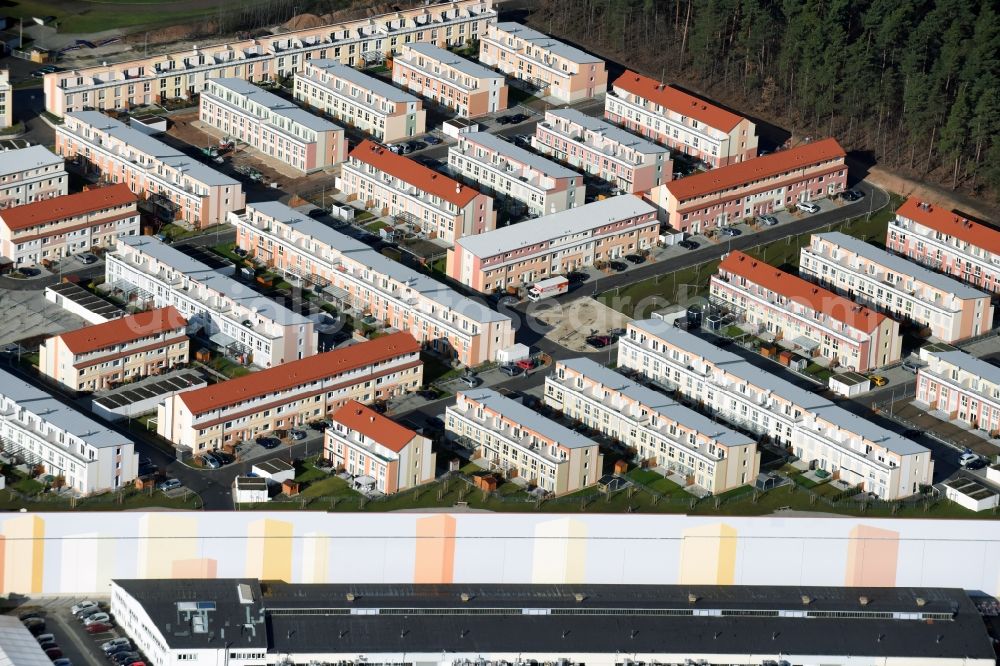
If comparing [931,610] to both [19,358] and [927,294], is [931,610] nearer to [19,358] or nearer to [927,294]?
[927,294]

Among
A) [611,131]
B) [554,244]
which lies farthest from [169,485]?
[611,131]

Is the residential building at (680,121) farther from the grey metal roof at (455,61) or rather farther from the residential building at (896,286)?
the residential building at (896,286)

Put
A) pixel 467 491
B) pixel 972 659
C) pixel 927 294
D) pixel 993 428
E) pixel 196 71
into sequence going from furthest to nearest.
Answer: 1. pixel 196 71
2. pixel 927 294
3. pixel 993 428
4. pixel 467 491
5. pixel 972 659

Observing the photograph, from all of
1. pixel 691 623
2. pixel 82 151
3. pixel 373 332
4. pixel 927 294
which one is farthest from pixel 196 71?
pixel 691 623

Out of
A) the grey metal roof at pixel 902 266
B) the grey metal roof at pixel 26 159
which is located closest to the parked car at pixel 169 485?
the grey metal roof at pixel 26 159

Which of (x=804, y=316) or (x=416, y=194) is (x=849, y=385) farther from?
(x=416, y=194)

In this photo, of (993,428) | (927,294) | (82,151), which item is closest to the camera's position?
(993,428)
